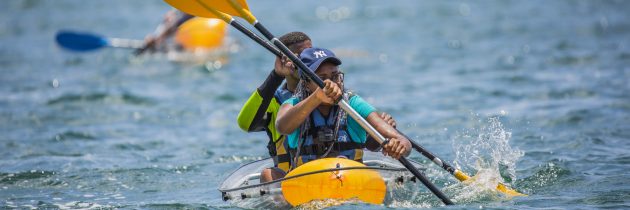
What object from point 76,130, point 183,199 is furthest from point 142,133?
point 183,199

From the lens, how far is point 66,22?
23.7 metres

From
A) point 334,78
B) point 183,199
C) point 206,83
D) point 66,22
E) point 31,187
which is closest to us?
point 334,78

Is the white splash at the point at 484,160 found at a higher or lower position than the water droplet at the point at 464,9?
lower

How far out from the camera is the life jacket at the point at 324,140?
19.2 feet

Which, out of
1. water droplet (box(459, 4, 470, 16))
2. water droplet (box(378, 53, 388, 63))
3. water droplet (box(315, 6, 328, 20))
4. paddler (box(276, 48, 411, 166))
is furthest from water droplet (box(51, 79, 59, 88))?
water droplet (box(459, 4, 470, 16))

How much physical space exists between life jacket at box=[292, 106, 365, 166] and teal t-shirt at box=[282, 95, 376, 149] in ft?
0.16

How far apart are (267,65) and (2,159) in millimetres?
7262

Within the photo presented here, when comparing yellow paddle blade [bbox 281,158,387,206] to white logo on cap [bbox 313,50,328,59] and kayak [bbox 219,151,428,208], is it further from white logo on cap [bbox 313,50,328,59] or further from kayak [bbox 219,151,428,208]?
white logo on cap [bbox 313,50,328,59]

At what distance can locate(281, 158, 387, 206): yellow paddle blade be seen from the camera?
18.0ft

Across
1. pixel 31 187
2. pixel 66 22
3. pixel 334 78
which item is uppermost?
pixel 66 22

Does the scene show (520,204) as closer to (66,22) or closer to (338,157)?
(338,157)

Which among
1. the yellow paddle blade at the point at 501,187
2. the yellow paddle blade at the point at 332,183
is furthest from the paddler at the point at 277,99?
the yellow paddle blade at the point at 501,187

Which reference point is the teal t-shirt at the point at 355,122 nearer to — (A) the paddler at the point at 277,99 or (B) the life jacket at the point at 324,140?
(B) the life jacket at the point at 324,140

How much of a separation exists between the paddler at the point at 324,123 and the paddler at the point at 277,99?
0.58 feet
